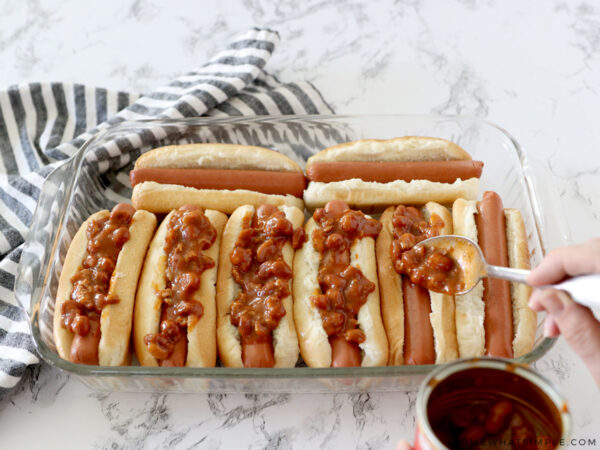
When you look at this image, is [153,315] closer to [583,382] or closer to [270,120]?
[270,120]

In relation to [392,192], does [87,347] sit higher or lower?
lower

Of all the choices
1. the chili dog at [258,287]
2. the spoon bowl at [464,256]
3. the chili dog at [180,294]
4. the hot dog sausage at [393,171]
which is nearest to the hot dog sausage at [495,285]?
the spoon bowl at [464,256]

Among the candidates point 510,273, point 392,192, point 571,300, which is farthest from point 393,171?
point 571,300

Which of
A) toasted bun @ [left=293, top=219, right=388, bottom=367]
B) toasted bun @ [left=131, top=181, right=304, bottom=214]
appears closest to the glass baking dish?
toasted bun @ [left=293, top=219, right=388, bottom=367]

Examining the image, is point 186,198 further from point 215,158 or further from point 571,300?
point 571,300

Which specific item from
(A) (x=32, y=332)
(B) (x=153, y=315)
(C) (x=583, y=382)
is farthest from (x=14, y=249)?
(C) (x=583, y=382)
